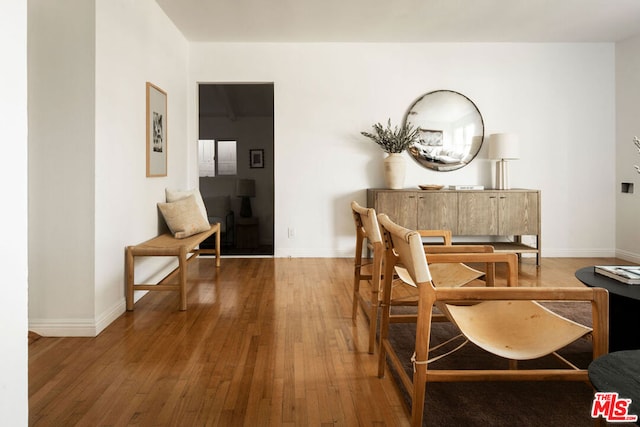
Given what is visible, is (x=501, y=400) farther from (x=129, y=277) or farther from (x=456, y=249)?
(x=129, y=277)

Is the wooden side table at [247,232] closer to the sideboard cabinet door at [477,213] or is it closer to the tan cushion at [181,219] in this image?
the tan cushion at [181,219]

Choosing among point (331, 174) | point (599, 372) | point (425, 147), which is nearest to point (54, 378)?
point (599, 372)

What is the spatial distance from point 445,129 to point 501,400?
4269 mm

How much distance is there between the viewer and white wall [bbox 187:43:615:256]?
5855 millimetres

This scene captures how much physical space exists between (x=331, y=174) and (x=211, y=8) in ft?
7.56

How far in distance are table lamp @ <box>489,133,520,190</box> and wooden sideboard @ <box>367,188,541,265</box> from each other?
0.31 m

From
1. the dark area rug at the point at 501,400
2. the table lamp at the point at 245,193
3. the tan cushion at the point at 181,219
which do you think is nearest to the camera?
the dark area rug at the point at 501,400

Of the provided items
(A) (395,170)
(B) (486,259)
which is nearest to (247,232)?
(A) (395,170)

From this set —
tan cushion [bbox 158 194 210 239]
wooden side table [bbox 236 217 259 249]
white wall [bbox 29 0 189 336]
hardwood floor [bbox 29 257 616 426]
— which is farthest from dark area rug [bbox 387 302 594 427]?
wooden side table [bbox 236 217 259 249]

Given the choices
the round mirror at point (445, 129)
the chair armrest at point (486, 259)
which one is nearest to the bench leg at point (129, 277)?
the chair armrest at point (486, 259)

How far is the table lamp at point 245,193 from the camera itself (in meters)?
8.37

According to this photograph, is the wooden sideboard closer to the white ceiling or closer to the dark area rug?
the white ceiling

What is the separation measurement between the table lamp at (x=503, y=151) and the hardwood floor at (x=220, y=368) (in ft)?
8.90

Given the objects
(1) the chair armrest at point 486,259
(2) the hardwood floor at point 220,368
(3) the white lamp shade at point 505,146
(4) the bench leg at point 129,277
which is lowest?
(2) the hardwood floor at point 220,368
